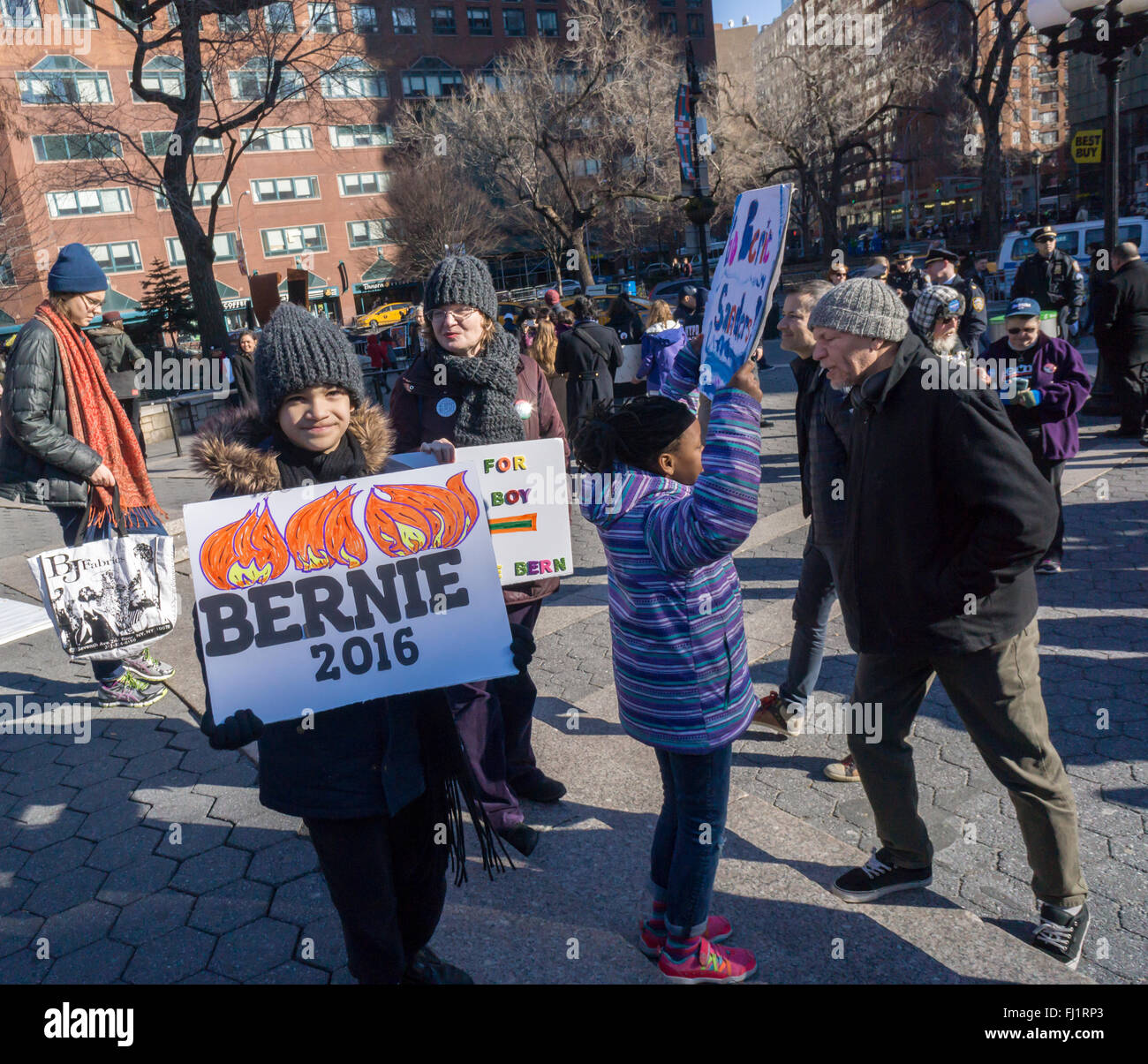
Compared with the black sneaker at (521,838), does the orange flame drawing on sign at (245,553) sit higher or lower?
higher

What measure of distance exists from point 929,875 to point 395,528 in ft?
7.15

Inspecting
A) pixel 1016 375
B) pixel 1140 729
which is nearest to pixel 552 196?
pixel 1016 375

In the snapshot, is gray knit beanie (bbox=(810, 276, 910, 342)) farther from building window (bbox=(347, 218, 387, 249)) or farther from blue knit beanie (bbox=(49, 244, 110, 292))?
building window (bbox=(347, 218, 387, 249))

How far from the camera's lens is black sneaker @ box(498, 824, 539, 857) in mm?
3340

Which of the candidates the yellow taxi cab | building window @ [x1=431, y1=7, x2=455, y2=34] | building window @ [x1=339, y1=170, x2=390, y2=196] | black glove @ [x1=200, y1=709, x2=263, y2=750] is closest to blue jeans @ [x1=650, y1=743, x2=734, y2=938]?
black glove @ [x1=200, y1=709, x2=263, y2=750]

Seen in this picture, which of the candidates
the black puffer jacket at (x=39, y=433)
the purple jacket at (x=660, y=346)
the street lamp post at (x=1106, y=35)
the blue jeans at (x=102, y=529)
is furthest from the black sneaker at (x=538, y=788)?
the street lamp post at (x=1106, y=35)

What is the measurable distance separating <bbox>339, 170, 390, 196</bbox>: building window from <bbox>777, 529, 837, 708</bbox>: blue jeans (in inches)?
2263

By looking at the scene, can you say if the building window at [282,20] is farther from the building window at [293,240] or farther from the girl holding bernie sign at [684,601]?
the building window at [293,240]

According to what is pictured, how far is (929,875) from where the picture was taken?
9.94 feet

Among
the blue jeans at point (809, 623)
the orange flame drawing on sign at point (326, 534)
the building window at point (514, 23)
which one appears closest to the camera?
the orange flame drawing on sign at point (326, 534)

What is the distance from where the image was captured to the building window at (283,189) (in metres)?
53.4

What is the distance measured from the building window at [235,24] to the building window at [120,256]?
116 feet

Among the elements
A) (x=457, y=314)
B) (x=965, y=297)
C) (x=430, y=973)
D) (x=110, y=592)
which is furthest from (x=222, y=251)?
(x=430, y=973)
